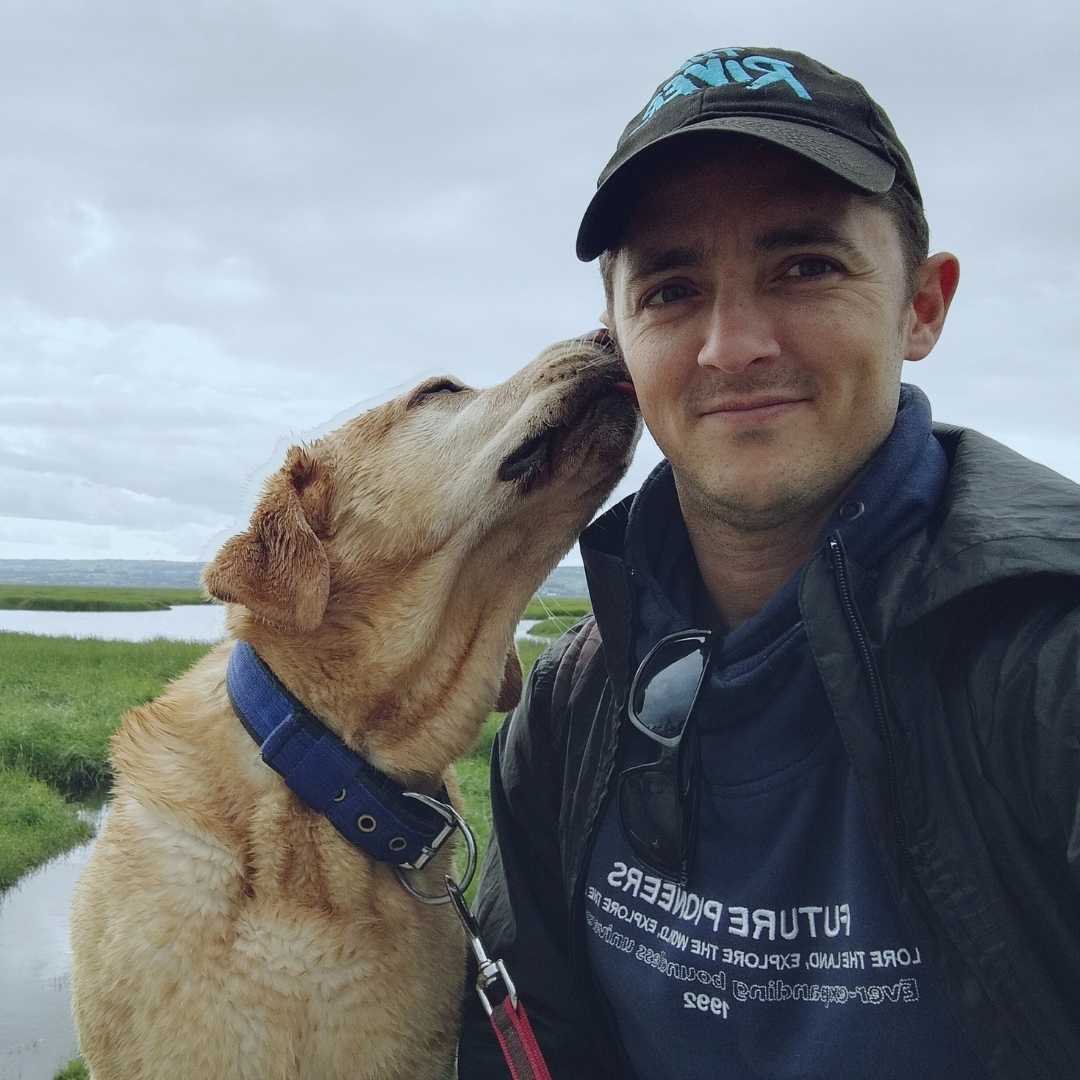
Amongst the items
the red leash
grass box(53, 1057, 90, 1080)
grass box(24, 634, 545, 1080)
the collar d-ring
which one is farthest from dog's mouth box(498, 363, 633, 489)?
grass box(53, 1057, 90, 1080)

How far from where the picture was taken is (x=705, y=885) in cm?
226

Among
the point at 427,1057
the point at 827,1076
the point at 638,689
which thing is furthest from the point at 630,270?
the point at 427,1057

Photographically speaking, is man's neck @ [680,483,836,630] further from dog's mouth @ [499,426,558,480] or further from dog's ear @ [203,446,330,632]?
dog's ear @ [203,446,330,632]

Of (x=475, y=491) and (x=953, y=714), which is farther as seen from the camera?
(x=475, y=491)

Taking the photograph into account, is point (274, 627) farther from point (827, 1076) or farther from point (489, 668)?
point (827, 1076)

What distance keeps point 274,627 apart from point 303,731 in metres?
0.33

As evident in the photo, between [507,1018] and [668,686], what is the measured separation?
966 mm

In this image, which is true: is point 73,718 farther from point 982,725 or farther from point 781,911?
point 982,725

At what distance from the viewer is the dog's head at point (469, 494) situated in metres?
3.01

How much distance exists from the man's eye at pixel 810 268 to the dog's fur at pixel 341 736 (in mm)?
902

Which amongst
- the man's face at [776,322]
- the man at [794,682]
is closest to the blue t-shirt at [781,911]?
the man at [794,682]

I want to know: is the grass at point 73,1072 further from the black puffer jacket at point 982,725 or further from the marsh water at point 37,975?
the black puffer jacket at point 982,725

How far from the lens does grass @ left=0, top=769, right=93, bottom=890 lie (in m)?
7.52

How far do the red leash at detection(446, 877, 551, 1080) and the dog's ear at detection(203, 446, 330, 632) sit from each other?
3.05ft
